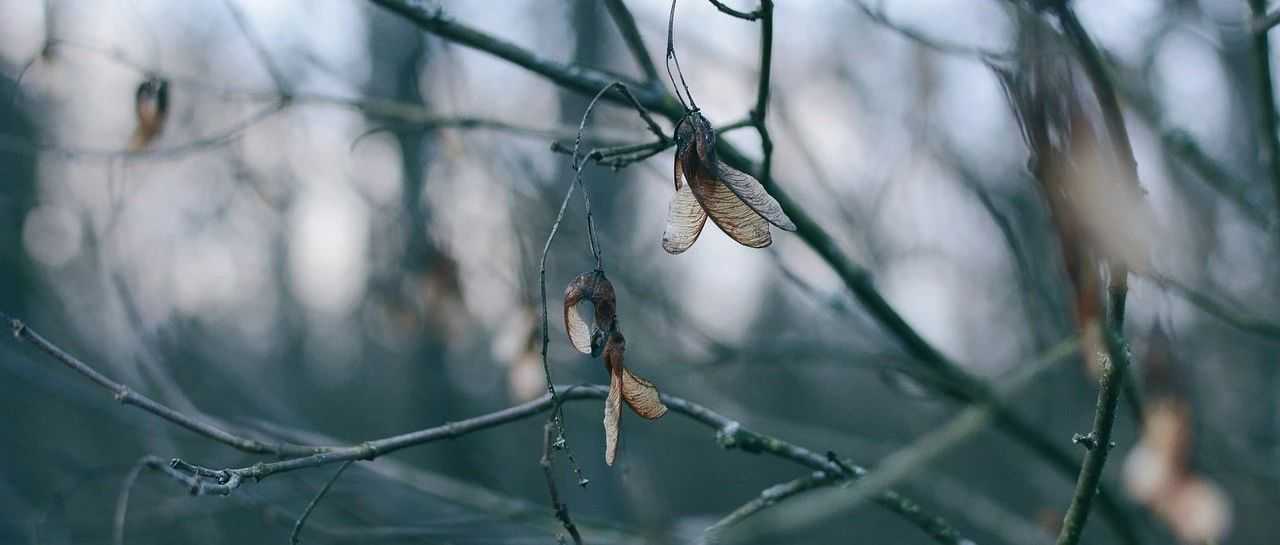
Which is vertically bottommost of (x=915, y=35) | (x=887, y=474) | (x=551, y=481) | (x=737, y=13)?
(x=551, y=481)

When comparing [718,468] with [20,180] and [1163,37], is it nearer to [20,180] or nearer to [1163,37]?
[20,180]

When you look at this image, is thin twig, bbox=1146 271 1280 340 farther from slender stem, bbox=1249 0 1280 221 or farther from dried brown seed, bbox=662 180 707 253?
dried brown seed, bbox=662 180 707 253

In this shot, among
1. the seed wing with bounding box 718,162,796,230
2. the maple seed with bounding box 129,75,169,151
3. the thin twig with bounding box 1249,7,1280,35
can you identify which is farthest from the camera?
the maple seed with bounding box 129,75,169,151

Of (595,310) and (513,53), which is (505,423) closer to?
(595,310)

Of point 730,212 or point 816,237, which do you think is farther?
point 816,237

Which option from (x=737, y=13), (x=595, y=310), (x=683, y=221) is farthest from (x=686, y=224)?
(x=737, y=13)

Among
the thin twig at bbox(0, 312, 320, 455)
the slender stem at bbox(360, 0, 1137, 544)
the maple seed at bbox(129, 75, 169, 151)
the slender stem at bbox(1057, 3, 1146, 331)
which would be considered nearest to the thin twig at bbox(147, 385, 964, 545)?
the thin twig at bbox(0, 312, 320, 455)
